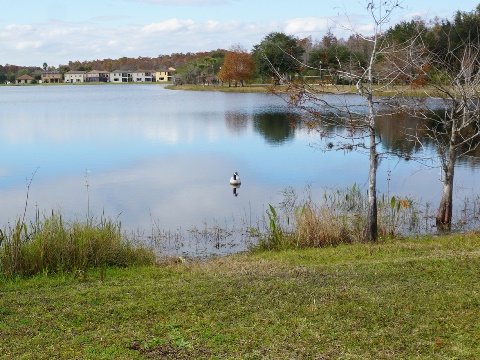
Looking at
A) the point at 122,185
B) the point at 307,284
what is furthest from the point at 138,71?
the point at 307,284

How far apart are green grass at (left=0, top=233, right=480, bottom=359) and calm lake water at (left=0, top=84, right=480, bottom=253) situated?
18.0 feet

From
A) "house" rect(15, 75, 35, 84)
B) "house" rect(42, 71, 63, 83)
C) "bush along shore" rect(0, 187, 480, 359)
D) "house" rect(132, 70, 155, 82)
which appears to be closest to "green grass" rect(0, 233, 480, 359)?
"bush along shore" rect(0, 187, 480, 359)

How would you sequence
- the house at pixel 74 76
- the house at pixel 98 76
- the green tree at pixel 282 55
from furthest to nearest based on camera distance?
1. the house at pixel 98 76
2. the house at pixel 74 76
3. the green tree at pixel 282 55

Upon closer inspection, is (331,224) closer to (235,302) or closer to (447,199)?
(447,199)

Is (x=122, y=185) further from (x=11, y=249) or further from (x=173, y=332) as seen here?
(x=173, y=332)

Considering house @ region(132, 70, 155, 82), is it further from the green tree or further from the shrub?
the shrub

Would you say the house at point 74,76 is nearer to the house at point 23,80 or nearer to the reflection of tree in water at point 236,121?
the house at point 23,80

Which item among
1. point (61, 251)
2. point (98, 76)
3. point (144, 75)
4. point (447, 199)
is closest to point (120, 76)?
point (98, 76)

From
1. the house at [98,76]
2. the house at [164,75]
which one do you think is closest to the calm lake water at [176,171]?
the house at [164,75]

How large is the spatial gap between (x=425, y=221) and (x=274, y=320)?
8350 mm

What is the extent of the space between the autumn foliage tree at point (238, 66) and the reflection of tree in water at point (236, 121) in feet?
111

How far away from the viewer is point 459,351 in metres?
5.04

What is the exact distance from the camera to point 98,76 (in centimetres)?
16325

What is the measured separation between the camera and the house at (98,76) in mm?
161250
